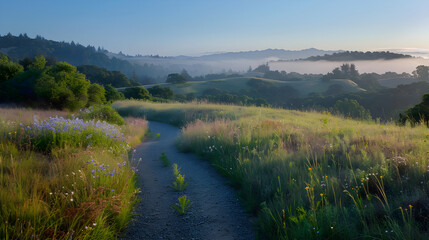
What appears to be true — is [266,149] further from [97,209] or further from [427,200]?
[97,209]

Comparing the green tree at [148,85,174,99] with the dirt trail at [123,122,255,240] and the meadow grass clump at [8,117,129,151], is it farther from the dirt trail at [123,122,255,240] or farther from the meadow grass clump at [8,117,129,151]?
the dirt trail at [123,122,255,240]

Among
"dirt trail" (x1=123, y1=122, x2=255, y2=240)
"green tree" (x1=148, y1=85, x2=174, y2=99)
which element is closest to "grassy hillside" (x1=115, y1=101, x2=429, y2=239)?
"dirt trail" (x1=123, y1=122, x2=255, y2=240)

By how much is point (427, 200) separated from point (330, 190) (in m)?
1.18

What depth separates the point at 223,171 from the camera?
6.41 metres

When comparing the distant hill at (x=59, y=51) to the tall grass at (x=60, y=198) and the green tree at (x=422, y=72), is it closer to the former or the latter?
the green tree at (x=422, y=72)

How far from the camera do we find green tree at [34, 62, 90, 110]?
19.4 meters

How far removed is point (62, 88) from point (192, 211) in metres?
18.8

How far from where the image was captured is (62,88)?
19562 mm

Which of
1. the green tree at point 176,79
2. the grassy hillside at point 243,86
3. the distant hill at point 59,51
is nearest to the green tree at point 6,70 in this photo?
the grassy hillside at point 243,86

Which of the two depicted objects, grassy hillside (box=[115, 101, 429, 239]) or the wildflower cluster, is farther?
the wildflower cluster

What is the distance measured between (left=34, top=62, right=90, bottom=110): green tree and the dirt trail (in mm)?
16090

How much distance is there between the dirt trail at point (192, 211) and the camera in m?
3.88

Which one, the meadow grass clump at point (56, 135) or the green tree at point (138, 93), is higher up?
the meadow grass clump at point (56, 135)

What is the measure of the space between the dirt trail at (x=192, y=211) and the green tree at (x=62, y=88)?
1609 cm
